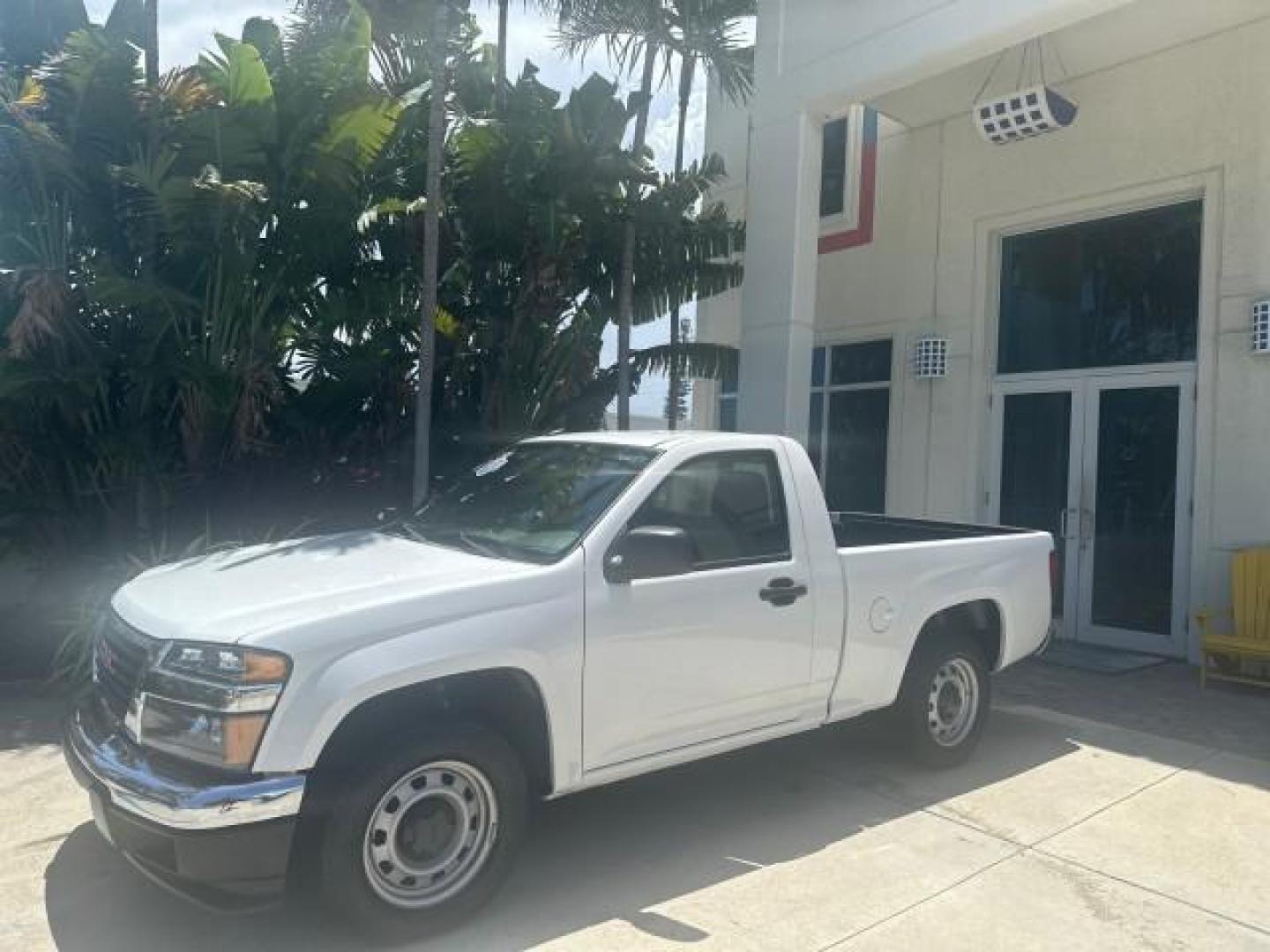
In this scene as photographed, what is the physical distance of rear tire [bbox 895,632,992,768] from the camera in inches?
212

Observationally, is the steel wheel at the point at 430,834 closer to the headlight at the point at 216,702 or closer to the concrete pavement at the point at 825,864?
the concrete pavement at the point at 825,864

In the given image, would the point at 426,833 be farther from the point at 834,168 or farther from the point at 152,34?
the point at 834,168

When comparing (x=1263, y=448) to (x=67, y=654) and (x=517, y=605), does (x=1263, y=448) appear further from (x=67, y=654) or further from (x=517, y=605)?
(x=67, y=654)

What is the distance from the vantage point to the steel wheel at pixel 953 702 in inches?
219

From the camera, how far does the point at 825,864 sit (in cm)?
431

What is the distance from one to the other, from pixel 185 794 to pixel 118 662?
2.65 feet

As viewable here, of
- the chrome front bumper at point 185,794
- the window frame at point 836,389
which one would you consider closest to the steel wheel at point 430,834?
the chrome front bumper at point 185,794

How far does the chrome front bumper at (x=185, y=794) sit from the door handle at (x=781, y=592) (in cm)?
216

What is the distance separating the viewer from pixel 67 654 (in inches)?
266

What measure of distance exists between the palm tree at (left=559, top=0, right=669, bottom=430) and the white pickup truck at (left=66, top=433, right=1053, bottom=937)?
453cm

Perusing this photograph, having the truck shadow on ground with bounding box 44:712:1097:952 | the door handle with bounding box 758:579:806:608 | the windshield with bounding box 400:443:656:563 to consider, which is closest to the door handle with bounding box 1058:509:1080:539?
the truck shadow on ground with bounding box 44:712:1097:952

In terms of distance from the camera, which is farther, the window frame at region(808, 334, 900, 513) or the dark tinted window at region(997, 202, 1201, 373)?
the window frame at region(808, 334, 900, 513)

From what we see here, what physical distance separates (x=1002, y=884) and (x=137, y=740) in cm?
341

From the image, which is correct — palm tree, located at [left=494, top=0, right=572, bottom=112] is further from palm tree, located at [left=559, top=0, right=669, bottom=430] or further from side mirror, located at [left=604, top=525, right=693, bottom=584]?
side mirror, located at [left=604, top=525, right=693, bottom=584]
